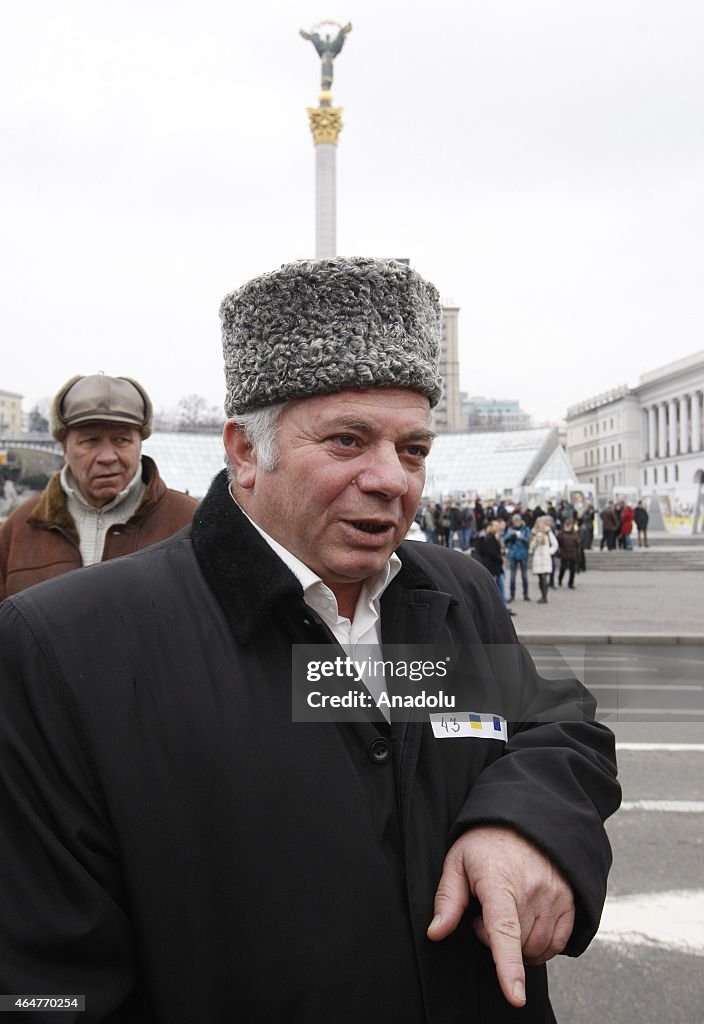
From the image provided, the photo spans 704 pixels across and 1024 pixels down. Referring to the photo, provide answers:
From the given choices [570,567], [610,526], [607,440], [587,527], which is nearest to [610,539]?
[610,526]

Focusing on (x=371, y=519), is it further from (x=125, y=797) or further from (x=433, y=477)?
(x=433, y=477)

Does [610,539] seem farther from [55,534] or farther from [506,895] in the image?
[506,895]

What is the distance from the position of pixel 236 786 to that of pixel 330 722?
0.18 meters

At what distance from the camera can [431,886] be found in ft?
4.70

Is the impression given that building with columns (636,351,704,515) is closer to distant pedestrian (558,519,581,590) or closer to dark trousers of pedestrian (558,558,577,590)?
Result: distant pedestrian (558,519,581,590)

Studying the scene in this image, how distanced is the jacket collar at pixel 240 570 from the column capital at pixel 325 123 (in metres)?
45.9

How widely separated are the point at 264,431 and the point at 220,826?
686 millimetres

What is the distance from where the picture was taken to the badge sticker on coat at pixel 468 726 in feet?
5.15

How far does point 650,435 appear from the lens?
93312 millimetres

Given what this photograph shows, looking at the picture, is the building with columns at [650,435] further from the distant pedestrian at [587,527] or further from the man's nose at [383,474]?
the man's nose at [383,474]

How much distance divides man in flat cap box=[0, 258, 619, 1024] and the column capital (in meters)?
45.9

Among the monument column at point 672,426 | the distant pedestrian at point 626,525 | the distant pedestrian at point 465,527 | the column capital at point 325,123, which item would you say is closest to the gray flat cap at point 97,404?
the distant pedestrian at point 465,527

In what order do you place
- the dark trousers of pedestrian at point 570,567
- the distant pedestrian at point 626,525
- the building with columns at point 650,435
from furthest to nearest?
1. the building with columns at point 650,435
2. the distant pedestrian at point 626,525
3. the dark trousers of pedestrian at point 570,567

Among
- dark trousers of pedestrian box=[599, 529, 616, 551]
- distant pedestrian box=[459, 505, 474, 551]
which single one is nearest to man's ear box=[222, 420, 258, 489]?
distant pedestrian box=[459, 505, 474, 551]
